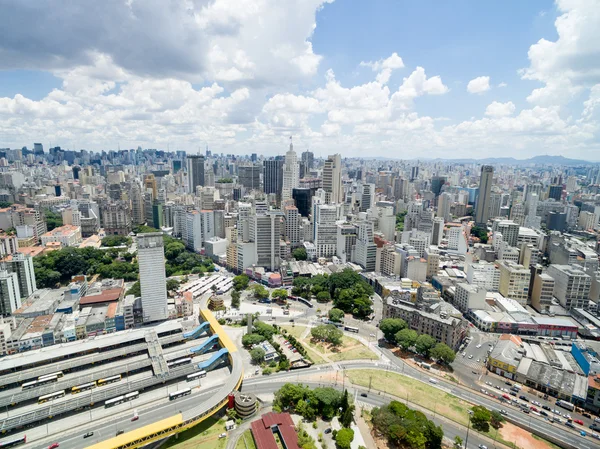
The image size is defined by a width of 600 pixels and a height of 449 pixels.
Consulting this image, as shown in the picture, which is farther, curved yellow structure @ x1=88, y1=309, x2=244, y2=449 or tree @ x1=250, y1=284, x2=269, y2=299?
tree @ x1=250, y1=284, x2=269, y2=299

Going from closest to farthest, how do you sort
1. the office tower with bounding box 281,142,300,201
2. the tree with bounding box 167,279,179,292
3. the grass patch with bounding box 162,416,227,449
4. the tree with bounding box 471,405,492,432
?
the grass patch with bounding box 162,416,227,449, the tree with bounding box 471,405,492,432, the tree with bounding box 167,279,179,292, the office tower with bounding box 281,142,300,201

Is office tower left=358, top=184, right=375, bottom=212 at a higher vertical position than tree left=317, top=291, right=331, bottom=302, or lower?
higher

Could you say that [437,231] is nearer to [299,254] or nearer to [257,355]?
[299,254]

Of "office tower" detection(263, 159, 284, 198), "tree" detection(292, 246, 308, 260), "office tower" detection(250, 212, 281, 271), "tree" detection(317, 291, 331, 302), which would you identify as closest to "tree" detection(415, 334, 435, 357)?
"tree" detection(317, 291, 331, 302)

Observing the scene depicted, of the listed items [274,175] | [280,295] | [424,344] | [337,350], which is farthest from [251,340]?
[274,175]

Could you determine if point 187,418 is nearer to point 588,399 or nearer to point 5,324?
point 5,324

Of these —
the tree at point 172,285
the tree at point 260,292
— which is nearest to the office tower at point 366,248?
the tree at point 260,292

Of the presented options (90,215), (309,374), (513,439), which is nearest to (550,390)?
(513,439)

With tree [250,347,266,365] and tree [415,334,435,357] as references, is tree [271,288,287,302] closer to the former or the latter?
tree [250,347,266,365]
